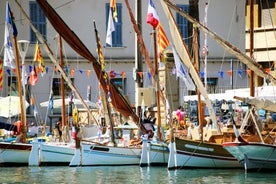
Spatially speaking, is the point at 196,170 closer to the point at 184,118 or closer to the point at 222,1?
the point at 184,118

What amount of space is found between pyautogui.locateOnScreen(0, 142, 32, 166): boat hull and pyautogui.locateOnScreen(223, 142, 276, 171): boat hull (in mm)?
9214

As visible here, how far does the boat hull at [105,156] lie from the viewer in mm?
36312

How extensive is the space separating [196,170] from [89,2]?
24149 millimetres

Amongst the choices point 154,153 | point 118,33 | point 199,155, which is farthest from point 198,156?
point 118,33

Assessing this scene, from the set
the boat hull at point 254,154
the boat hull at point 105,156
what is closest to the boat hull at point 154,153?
the boat hull at point 105,156

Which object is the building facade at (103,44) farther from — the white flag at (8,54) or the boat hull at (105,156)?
the boat hull at (105,156)

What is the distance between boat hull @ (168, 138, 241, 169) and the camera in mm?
34312

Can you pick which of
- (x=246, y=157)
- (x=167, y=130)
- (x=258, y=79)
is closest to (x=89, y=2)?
(x=258, y=79)

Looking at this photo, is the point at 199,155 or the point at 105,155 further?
the point at 105,155

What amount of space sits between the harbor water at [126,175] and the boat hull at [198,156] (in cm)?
34

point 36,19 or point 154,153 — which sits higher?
point 36,19

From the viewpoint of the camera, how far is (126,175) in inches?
1289

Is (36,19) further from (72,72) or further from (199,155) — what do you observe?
(199,155)

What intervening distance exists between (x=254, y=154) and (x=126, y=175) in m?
4.58
